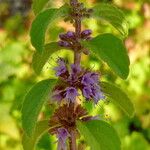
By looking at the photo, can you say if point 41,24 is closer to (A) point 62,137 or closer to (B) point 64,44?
(B) point 64,44

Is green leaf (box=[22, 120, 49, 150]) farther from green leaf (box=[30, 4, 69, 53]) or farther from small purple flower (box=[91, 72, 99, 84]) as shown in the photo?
green leaf (box=[30, 4, 69, 53])

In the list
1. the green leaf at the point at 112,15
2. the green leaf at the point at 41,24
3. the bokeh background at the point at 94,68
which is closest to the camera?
the green leaf at the point at 41,24

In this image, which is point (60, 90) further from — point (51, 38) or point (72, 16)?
point (51, 38)

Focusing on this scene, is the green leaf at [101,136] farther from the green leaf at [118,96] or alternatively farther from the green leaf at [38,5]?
the green leaf at [38,5]

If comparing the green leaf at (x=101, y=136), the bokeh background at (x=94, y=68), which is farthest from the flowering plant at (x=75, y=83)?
the bokeh background at (x=94, y=68)

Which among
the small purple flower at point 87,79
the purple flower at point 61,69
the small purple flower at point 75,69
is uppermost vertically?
the purple flower at point 61,69

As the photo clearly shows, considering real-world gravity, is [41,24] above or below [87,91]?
above

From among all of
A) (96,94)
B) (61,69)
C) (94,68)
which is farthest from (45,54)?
(94,68)

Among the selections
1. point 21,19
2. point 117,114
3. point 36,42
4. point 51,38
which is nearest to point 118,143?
point 36,42

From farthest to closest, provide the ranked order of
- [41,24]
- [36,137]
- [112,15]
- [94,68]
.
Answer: [94,68]
[36,137]
[112,15]
[41,24]
